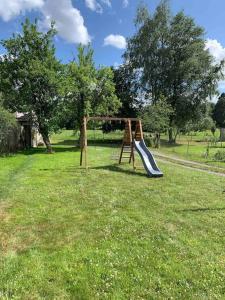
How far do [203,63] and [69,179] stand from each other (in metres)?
25.7

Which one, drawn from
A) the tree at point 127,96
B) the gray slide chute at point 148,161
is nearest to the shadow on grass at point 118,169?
the gray slide chute at point 148,161

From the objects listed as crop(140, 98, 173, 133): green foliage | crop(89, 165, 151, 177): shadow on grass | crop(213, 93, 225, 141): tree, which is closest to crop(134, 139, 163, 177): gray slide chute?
crop(89, 165, 151, 177): shadow on grass

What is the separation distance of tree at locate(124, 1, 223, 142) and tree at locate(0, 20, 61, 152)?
42.3 feet

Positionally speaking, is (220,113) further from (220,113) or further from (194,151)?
(194,151)

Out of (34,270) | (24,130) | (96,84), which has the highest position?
(96,84)

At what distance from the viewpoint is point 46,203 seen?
26.5ft

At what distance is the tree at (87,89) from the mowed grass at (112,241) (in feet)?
52.0

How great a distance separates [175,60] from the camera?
33.1 m

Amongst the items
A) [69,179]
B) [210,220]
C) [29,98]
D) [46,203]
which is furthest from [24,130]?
[210,220]

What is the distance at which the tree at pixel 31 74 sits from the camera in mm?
21797

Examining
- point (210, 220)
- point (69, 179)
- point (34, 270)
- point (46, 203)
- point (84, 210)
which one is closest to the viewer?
point (34, 270)

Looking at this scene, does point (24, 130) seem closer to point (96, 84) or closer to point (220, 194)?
point (96, 84)

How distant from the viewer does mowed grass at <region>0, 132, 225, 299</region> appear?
416cm

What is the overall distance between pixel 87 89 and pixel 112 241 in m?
21.5
